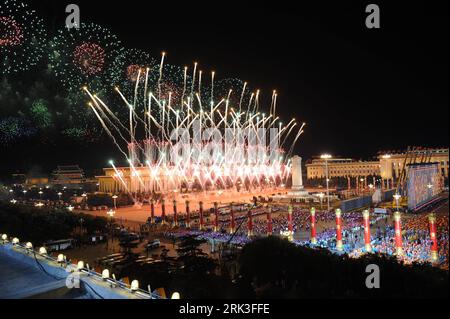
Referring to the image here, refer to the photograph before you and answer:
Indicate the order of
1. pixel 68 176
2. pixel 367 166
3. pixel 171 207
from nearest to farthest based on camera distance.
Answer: pixel 171 207 → pixel 68 176 → pixel 367 166

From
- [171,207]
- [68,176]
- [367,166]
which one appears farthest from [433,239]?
[367,166]

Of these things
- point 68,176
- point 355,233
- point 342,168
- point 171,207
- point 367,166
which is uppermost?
point 68,176

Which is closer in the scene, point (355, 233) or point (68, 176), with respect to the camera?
point (355, 233)

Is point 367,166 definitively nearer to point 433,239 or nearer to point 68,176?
point 68,176

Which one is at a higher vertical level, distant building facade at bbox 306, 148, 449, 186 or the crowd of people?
distant building facade at bbox 306, 148, 449, 186

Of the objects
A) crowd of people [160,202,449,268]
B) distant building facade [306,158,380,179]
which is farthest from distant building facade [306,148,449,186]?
crowd of people [160,202,449,268]

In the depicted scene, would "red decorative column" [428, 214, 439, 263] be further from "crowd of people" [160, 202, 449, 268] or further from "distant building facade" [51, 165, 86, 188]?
"distant building facade" [51, 165, 86, 188]
